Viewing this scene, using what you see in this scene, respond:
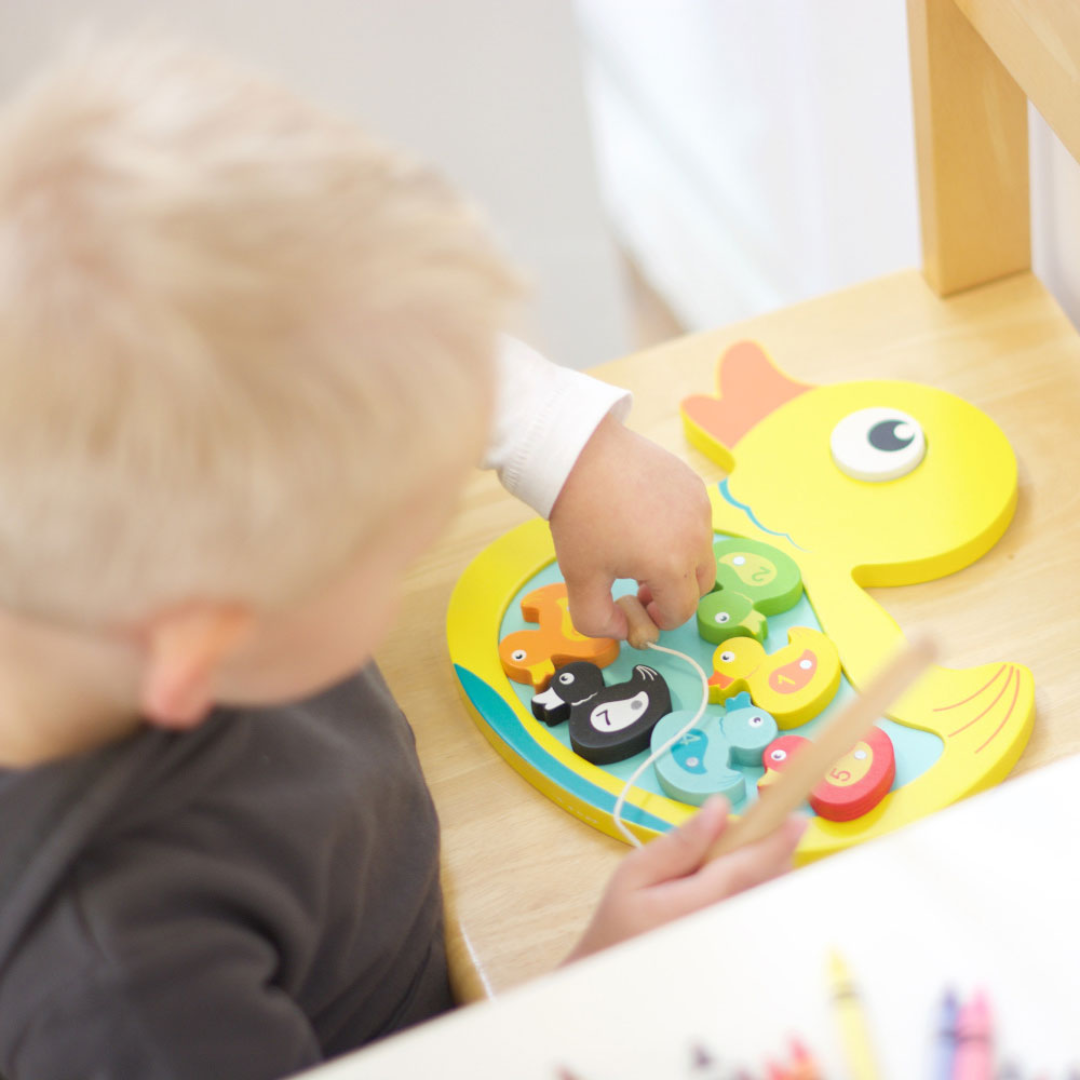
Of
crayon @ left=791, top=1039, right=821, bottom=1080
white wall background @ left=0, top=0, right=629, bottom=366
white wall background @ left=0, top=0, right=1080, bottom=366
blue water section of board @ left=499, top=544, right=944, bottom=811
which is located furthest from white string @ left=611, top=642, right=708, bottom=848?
white wall background @ left=0, top=0, right=629, bottom=366

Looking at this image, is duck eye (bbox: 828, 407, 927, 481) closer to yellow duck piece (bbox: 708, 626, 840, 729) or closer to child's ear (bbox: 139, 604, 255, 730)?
yellow duck piece (bbox: 708, 626, 840, 729)

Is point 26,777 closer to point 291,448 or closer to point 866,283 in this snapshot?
point 291,448

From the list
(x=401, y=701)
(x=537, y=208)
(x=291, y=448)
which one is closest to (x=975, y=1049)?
(x=291, y=448)

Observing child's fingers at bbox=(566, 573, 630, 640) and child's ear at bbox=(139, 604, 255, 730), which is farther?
child's fingers at bbox=(566, 573, 630, 640)

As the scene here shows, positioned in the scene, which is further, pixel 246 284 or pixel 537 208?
pixel 537 208

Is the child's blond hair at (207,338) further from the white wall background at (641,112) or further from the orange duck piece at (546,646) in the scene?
the white wall background at (641,112)

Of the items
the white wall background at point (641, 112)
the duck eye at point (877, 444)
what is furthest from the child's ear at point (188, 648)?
the white wall background at point (641, 112)

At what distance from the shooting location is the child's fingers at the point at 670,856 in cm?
46

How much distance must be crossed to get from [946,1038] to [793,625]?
307 mm

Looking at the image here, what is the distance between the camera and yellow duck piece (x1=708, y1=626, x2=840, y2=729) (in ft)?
1.88

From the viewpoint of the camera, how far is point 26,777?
429mm

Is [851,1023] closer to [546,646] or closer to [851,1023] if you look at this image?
[851,1023]

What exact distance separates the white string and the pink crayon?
0.22 meters

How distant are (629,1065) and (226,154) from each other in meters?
0.25
